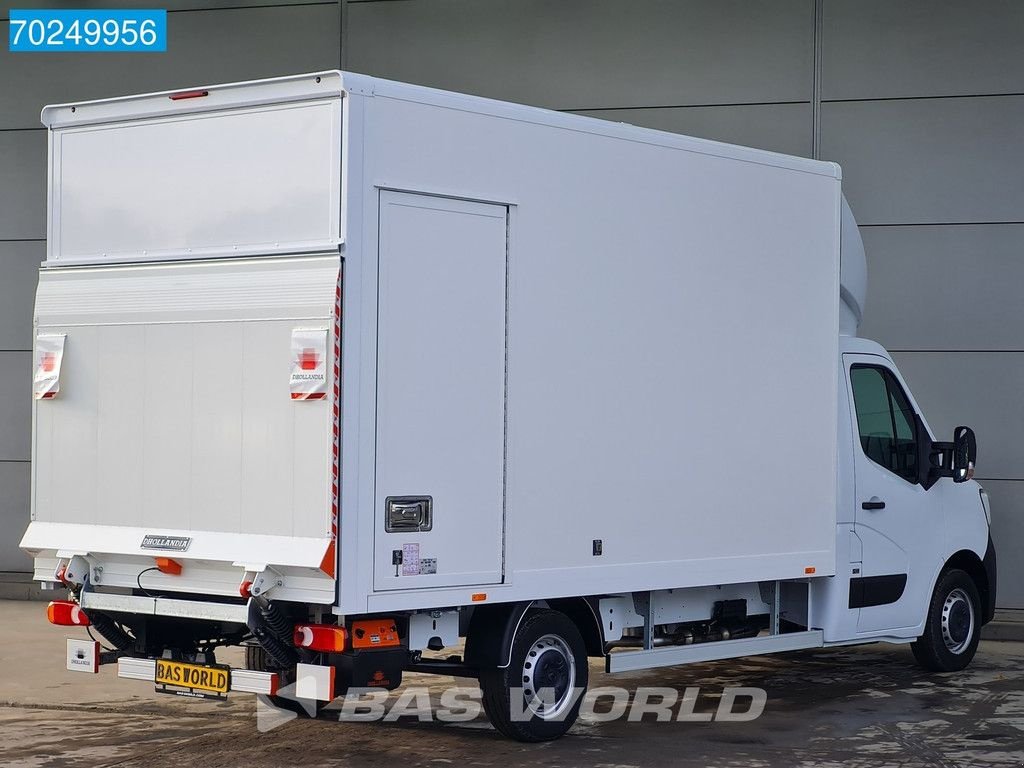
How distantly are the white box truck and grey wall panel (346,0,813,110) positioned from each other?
5.27 m

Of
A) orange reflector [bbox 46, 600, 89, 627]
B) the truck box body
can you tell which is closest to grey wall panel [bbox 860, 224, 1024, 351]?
the truck box body

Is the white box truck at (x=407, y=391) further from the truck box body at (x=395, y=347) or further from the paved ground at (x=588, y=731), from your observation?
the paved ground at (x=588, y=731)

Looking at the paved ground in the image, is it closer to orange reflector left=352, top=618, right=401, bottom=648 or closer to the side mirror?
orange reflector left=352, top=618, right=401, bottom=648

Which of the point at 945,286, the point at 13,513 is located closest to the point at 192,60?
the point at 13,513

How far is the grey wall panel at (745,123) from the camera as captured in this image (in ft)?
47.2

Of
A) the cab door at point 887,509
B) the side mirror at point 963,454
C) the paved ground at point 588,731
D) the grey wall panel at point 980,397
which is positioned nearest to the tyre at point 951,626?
the paved ground at point 588,731

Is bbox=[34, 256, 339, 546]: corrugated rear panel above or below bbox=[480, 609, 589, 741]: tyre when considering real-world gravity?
above

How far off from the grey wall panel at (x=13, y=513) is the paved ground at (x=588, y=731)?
4896 millimetres

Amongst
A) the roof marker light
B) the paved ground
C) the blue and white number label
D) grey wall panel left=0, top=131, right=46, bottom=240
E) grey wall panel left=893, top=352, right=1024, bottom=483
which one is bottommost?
the paved ground

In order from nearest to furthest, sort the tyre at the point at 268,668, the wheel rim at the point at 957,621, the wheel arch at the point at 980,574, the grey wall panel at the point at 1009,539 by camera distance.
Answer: the tyre at the point at 268,668
the wheel rim at the point at 957,621
the wheel arch at the point at 980,574
the grey wall panel at the point at 1009,539

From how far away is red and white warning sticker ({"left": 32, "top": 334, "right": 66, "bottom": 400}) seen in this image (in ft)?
26.7

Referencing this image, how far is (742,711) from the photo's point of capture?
952cm

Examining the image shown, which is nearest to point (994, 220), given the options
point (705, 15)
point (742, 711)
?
point (705, 15)

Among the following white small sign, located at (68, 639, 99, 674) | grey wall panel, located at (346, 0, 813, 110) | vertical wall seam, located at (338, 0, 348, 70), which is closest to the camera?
white small sign, located at (68, 639, 99, 674)
